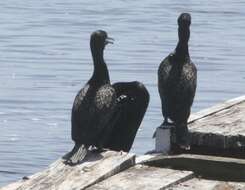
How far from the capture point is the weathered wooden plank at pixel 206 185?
8813 millimetres

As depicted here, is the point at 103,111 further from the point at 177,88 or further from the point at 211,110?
the point at 211,110

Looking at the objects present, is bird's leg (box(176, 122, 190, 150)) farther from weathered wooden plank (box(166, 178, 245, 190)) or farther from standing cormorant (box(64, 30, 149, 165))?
weathered wooden plank (box(166, 178, 245, 190))

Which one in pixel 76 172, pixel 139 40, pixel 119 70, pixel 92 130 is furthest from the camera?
pixel 139 40

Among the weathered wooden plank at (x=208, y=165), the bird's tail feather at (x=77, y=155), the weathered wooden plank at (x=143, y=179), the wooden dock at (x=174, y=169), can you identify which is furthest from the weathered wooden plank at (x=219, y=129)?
the bird's tail feather at (x=77, y=155)

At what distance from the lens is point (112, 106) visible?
970 cm

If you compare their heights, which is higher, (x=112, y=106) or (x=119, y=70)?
(x=112, y=106)

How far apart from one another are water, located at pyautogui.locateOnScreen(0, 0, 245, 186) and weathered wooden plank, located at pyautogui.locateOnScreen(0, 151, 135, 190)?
472 centimetres

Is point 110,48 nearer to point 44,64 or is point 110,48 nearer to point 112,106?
point 44,64

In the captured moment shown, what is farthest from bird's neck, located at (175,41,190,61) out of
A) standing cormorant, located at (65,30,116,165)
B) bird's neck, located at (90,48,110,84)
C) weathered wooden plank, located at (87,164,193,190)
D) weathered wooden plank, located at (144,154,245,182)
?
weathered wooden plank, located at (87,164,193,190)

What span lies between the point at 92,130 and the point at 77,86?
9.66 metres

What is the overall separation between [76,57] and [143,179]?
1398 centimetres

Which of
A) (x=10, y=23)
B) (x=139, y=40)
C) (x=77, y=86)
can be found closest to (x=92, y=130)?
(x=77, y=86)

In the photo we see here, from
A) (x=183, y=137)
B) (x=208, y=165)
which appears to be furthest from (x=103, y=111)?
(x=208, y=165)

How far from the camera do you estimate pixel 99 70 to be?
395 inches
